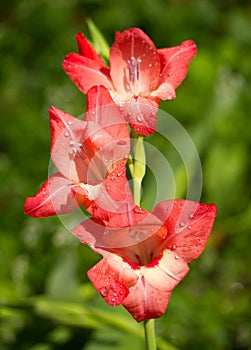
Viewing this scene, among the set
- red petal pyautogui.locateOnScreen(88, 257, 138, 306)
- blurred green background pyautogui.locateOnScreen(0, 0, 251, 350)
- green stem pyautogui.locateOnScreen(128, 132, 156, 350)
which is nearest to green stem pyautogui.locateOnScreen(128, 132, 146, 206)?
green stem pyautogui.locateOnScreen(128, 132, 156, 350)

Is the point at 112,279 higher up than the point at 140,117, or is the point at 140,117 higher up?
the point at 140,117

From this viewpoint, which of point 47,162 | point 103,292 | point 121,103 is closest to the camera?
point 103,292

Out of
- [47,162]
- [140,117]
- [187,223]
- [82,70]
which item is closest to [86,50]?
[82,70]

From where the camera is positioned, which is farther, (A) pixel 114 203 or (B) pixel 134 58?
(B) pixel 134 58

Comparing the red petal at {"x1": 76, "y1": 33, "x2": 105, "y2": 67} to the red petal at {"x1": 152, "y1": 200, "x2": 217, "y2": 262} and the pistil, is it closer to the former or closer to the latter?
the pistil

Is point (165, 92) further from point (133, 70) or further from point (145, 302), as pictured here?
point (145, 302)

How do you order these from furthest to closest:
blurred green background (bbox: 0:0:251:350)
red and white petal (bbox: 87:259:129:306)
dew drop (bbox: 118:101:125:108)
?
blurred green background (bbox: 0:0:251:350)
dew drop (bbox: 118:101:125:108)
red and white petal (bbox: 87:259:129:306)

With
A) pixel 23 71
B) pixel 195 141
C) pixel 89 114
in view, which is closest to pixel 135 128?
pixel 89 114

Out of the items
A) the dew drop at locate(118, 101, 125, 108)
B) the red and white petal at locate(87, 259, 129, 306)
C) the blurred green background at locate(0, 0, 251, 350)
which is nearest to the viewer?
the red and white petal at locate(87, 259, 129, 306)
